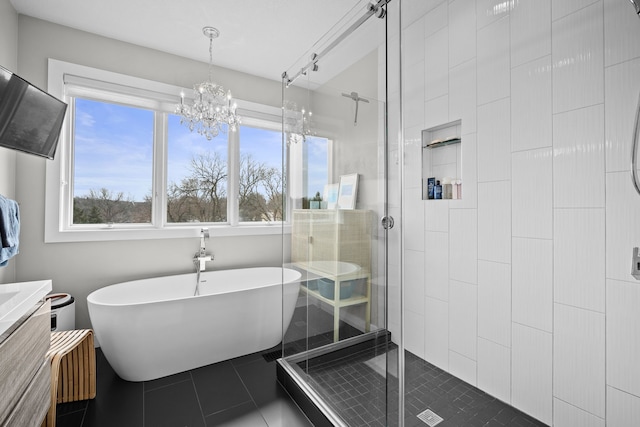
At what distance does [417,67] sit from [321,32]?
2.85ft

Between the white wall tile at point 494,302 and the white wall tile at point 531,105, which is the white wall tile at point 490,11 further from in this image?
the white wall tile at point 494,302

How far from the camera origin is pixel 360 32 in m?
1.60

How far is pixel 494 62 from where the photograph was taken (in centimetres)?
183

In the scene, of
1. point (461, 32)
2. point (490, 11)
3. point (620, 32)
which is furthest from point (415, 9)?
point (620, 32)

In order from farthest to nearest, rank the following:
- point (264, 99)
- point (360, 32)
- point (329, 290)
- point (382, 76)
Result: 1. point (264, 99)
2. point (329, 290)
3. point (360, 32)
4. point (382, 76)

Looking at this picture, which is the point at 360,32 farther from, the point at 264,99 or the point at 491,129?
the point at 264,99

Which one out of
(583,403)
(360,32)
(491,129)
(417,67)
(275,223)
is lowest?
(583,403)

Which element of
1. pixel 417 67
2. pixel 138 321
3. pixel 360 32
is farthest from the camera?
pixel 417 67

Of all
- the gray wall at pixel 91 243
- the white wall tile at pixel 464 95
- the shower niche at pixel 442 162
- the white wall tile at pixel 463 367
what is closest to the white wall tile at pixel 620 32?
the white wall tile at pixel 464 95

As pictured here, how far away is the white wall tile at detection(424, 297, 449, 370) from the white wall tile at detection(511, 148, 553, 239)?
0.76 metres

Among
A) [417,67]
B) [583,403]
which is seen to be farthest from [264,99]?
[583,403]

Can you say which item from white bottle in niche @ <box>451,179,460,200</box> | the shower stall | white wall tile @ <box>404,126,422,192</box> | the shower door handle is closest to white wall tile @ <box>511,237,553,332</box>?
the shower stall

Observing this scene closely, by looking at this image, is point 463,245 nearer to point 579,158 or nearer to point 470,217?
point 470,217

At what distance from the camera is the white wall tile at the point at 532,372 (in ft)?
5.26
